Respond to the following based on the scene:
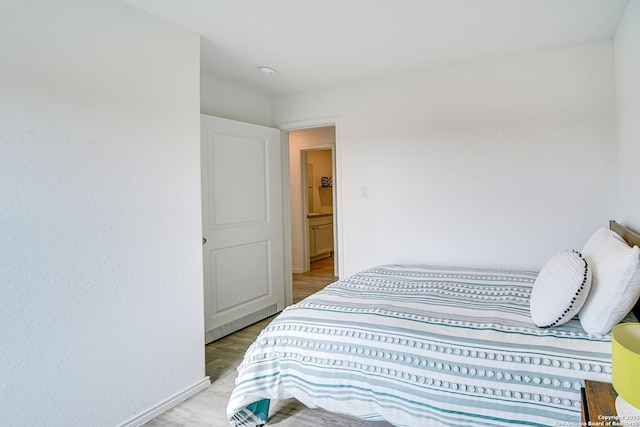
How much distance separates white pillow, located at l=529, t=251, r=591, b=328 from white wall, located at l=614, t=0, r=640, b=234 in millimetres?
866

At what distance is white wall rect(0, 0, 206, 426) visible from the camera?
5.04 feet

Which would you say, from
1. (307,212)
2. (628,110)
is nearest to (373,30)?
(628,110)

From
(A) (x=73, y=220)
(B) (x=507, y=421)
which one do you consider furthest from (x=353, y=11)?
(B) (x=507, y=421)

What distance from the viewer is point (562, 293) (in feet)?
4.66

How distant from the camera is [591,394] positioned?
107 cm

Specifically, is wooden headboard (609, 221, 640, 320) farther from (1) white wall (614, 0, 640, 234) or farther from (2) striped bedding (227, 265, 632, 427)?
(2) striped bedding (227, 265, 632, 427)

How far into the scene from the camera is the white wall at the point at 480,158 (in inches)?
103

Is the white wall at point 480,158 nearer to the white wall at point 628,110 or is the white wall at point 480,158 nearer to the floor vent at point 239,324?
the white wall at point 628,110

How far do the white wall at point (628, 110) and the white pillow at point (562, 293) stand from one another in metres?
0.87

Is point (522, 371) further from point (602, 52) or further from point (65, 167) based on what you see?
point (602, 52)

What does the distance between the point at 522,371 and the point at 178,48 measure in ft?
7.90

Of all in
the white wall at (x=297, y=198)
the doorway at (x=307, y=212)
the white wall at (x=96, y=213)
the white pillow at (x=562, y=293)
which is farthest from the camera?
the white wall at (x=297, y=198)

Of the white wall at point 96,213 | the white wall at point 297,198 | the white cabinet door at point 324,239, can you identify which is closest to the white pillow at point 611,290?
the white wall at point 96,213

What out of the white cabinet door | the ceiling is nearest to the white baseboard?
the ceiling
